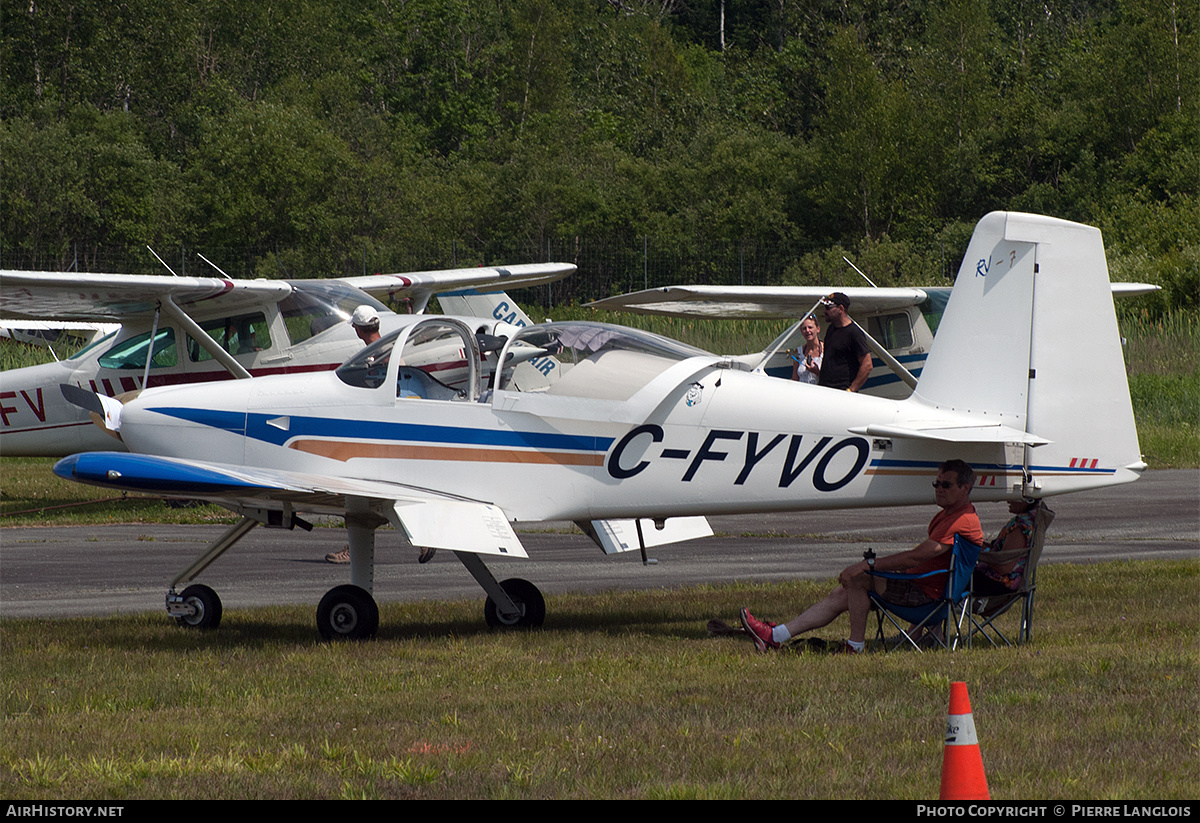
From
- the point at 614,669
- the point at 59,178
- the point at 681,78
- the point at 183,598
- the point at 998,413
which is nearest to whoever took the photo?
the point at 614,669

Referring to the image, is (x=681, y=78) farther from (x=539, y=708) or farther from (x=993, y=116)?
(x=539, y=708)

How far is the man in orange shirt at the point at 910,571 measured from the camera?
821cm

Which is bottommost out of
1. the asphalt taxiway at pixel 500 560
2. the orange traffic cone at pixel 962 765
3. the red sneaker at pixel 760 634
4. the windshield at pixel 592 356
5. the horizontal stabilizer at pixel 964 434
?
the asphalt taxiway at pixel 500 560

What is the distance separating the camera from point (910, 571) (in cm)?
837

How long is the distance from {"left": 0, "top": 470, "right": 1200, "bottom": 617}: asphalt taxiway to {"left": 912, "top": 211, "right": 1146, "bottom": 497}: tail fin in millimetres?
4074

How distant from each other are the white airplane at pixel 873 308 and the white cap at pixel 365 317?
2.88 meters

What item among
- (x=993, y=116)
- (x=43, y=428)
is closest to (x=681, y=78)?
(x=993, y=116)

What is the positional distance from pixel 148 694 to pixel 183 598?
2.69 m

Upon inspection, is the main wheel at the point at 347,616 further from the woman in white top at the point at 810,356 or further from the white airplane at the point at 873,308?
the white airplane at the point at 873,308

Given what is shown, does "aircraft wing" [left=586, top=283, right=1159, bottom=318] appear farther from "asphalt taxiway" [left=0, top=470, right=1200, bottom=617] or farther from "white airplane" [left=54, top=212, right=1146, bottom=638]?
"white airplane" [left=54, top=212, right=1146, bottom=638]

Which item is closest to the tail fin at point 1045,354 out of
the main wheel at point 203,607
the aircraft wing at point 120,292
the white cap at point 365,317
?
the main wheel at point 203,607

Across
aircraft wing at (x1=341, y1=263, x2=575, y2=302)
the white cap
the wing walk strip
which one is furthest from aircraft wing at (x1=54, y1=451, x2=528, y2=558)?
aircraft wing at (x1=341, y1=263, x2=575, y2=302)

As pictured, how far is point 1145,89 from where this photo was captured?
172ft

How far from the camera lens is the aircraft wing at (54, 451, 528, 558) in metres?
8.71
